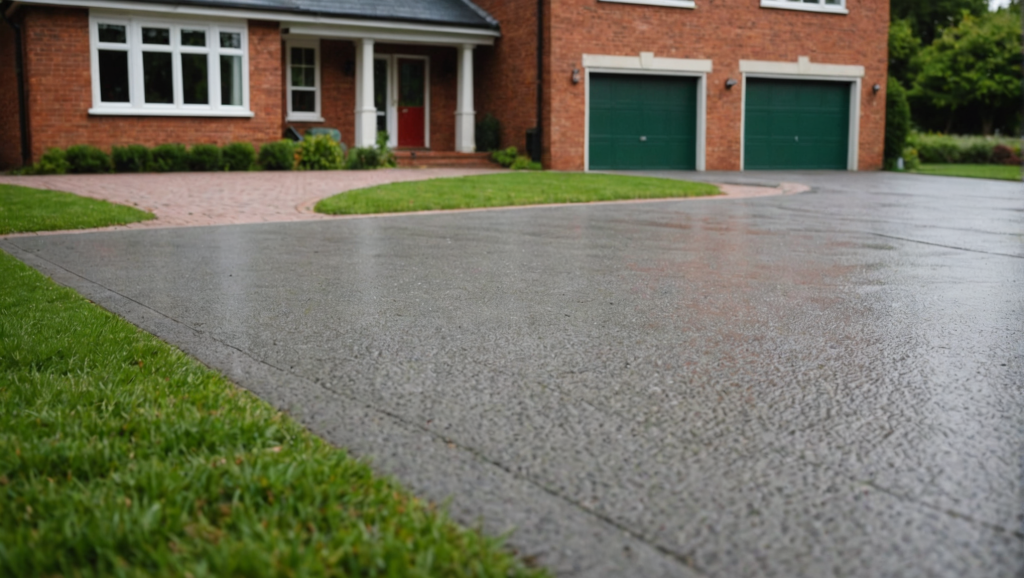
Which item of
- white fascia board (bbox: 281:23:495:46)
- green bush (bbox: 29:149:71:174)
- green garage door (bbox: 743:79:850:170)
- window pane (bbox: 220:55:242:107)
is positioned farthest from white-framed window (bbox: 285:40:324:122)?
green garage door (bbox: 743:79:850:170)

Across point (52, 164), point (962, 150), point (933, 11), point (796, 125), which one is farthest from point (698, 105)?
point (933, 11)

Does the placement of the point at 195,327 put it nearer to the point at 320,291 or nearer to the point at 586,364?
the point at 320,291

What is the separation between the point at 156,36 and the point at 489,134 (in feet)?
26.4

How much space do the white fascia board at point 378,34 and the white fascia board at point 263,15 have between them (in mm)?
94

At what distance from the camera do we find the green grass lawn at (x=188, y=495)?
2355 millimetres

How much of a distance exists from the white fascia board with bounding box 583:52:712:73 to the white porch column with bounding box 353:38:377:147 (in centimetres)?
507

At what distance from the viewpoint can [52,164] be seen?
747 inches

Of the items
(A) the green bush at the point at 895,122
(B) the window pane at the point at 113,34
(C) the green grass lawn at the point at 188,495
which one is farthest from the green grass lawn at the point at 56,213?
(A) the green bush at the point at 895,122

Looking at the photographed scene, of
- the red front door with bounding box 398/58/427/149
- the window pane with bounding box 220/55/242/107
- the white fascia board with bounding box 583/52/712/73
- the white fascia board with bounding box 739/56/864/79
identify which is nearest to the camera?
the window pane with bounding box 220/55/242/107

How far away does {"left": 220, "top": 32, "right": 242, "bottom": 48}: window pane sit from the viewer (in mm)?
21500

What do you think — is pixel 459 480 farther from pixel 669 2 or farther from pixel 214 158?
pixel 669 2

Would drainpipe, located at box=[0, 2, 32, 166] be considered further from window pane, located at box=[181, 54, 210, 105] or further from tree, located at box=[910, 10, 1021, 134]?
tree, located at box=[910, 10, 1021, 134]

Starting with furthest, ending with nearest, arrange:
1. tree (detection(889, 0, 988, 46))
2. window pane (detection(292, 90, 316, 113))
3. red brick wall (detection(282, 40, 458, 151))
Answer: tree (detection(889, 0, 988, 46)), red brick wall (detection(282, 40, 458, 151)), window pane (detection(292, 90, 316, 113))

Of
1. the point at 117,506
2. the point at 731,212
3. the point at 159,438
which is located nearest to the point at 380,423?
the point at 159,438
